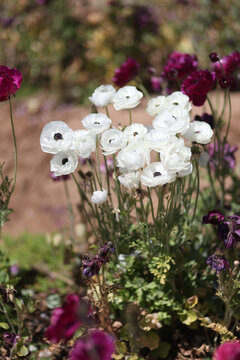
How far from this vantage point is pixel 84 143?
149 cm

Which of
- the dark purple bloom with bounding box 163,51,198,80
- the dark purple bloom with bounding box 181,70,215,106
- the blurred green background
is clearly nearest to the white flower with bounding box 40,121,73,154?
the dark purple bloom with bounding box 181,70,215,106

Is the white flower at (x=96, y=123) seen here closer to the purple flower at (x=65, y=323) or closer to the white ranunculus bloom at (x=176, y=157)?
the white ranunculus bloom at (x=176, y=157)

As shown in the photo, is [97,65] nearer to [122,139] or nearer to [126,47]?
[126,47]

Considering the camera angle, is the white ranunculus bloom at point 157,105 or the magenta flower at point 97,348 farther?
the white ranunculus bloom at point 157,105

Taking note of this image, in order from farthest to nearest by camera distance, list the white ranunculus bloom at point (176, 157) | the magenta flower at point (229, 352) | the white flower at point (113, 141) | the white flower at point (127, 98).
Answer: the white flower at point (127, 98) → the white flower at point (113, 141) → the white ranunculus bloom at point (176, 157) → the magenta flower at point (229, 352)

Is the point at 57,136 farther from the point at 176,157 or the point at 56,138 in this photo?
the point at 176,157

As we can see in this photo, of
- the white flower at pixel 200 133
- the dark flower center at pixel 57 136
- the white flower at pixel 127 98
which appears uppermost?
the white flower at pixel 127 98

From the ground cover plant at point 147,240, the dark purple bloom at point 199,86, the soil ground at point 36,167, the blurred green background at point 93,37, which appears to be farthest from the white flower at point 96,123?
the blurred green background at point 93,37

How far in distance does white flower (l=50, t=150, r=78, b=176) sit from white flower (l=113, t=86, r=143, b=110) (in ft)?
0.86

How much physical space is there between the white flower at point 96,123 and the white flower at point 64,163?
0.11 m

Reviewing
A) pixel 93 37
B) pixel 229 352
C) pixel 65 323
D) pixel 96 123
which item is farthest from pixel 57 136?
pixel 93 37

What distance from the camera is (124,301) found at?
5.84 feet

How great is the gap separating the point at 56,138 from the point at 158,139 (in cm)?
35

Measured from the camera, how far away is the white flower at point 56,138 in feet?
4.86
